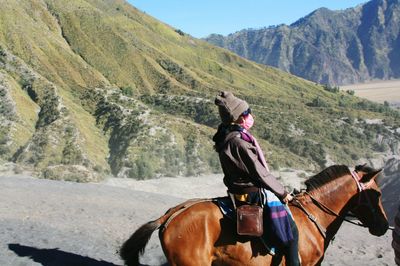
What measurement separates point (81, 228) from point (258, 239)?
714 centimetres

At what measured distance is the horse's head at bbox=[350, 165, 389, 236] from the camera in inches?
281

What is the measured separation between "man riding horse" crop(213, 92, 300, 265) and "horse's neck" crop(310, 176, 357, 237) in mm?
864

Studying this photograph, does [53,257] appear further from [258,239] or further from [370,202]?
[370,202]

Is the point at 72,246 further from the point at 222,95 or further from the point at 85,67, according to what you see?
the point at 85,67

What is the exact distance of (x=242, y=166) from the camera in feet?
20.6

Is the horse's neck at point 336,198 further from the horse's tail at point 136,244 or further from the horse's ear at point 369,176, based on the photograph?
the horse's tail at point 136,244

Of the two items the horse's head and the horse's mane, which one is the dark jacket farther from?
the horse's head

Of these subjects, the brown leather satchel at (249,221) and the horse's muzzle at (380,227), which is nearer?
the brown leather satchel at (249,221)

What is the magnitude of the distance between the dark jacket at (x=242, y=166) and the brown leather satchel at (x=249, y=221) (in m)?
0.27

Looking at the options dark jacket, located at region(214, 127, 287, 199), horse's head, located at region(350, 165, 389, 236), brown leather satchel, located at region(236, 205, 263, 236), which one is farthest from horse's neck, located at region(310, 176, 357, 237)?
brown leather satchel, located at region(236, 205, 263, 236)

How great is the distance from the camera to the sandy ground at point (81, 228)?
9.82m

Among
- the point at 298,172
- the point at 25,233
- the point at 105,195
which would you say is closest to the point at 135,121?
the point at 298,172

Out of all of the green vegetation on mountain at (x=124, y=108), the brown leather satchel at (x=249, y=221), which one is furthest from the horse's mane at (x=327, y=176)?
the green vegetation on mountain at (x=124, y=108)

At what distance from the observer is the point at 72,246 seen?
1039cm
